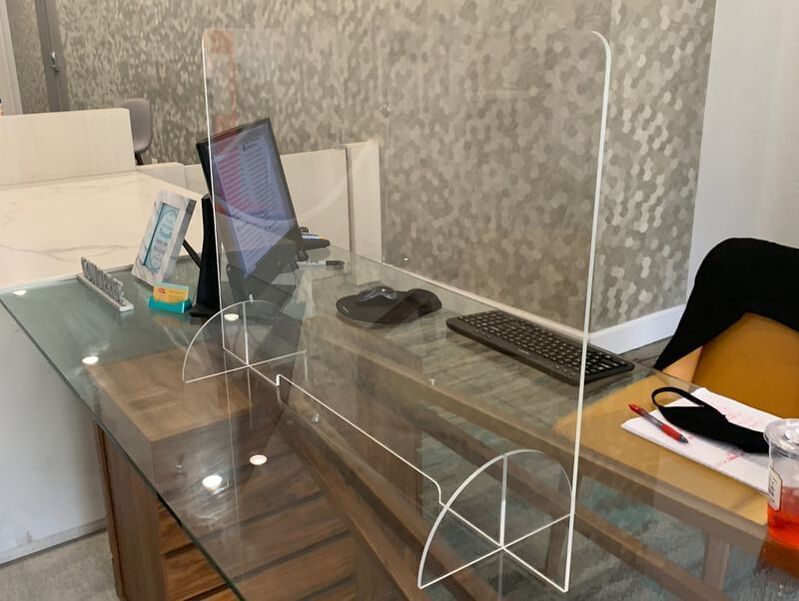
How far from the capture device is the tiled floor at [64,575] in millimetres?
1952

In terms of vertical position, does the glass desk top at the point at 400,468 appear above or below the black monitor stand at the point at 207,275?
below

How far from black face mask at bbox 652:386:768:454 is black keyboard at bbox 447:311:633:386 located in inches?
6.0

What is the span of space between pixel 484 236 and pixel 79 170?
8.25 ft

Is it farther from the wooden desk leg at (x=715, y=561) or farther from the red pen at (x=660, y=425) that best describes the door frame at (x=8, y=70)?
the wooden desk leg at (x=715, y=561)

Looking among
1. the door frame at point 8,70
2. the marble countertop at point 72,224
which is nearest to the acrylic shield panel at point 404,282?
the marble countertop at point 72,224

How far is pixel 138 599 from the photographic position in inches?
68.2

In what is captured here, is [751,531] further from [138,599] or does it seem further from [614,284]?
[614,284]

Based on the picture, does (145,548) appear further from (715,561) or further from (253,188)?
(715,561)

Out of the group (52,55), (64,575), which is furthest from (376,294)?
(52,55)

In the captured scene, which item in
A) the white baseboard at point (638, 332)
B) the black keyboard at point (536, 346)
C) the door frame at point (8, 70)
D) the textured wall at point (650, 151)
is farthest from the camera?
the door frame at point (8, 70)

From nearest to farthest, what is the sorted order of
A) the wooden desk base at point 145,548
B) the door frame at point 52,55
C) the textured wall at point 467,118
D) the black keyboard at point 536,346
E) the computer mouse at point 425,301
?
the textured wall at point 467,118 → the black keyboard at point 536,346 → the computer mouse at point 425,301 → the wooden desk base at point 145,548 → the door frame at point 52,55

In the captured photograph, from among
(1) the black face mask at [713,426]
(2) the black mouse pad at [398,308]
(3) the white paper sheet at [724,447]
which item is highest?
(2) the black mouse pad at [398,308]

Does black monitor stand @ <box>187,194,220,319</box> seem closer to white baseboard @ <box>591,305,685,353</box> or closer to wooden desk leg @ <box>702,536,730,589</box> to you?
wooden desk leg @ <box>702,536,730,589</box>

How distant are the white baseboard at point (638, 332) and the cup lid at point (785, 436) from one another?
7.49 ft
